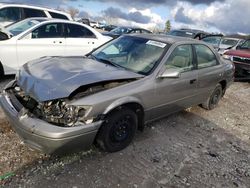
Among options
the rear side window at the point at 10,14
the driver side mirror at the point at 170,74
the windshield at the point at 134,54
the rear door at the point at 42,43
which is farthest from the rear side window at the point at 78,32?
the driver side mirror at the point at 170,74

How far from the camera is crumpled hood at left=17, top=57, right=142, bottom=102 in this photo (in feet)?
10.7

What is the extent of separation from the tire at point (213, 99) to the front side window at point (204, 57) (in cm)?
64

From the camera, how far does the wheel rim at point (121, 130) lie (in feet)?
12.1

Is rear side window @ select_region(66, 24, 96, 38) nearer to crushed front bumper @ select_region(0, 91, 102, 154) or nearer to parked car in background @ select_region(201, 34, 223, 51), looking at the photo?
crushed front bumper @ select_region(0, 91, 102, 154)

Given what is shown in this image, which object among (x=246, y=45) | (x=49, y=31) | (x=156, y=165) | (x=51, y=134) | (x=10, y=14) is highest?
(x=10, y=14)

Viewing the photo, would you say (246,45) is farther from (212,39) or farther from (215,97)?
(215,97)

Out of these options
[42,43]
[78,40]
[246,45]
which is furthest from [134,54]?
[246,45]

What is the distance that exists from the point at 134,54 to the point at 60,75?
141cm

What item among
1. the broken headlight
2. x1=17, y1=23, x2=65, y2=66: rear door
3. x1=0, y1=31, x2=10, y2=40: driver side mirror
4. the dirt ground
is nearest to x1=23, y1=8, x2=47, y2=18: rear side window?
x1=17, y1=23, x2=65, y2=66: rear door

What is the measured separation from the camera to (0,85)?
6.28 meters

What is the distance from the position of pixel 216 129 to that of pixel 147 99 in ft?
6.40

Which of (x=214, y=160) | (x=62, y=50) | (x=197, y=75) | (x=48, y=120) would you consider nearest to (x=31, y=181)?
(x=48, y=120)

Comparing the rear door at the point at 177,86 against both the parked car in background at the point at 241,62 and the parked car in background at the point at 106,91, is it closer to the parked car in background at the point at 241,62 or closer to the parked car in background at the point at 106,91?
the parked car in background at the point at 106,91

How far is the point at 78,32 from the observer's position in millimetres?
7910
